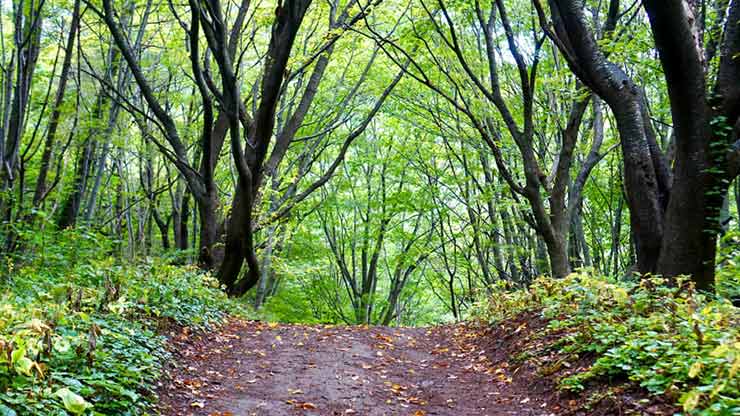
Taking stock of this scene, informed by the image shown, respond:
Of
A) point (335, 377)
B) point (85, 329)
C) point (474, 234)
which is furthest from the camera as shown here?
point (474, 234)

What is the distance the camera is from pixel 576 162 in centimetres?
1455

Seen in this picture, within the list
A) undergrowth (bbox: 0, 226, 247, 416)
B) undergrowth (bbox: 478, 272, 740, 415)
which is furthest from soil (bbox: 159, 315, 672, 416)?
undergrowth (bbox: 0, 226, 247, 416)

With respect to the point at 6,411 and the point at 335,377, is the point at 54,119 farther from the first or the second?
the point at 6,411

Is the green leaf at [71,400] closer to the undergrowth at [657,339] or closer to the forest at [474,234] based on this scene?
the forest at [474,234]

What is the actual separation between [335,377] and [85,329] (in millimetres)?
2373

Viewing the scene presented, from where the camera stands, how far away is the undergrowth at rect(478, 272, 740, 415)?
2953mm

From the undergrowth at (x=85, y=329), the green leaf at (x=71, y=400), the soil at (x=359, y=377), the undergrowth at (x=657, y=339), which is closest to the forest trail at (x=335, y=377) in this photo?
the soil at (x=359, y=377)

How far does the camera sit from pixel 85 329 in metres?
4.31

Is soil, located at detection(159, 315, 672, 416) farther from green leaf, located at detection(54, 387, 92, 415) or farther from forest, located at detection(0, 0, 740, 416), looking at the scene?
green leaf, located at detection(54, 387, 92, 415)

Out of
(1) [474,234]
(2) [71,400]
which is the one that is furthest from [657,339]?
(1) [474,234]

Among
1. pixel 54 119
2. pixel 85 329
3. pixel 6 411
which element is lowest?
pixel 6 411

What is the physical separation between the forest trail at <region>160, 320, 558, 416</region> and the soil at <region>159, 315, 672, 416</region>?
0.01 meters

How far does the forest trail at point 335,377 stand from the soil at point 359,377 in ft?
0.03

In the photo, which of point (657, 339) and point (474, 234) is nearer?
point (657, 339)
